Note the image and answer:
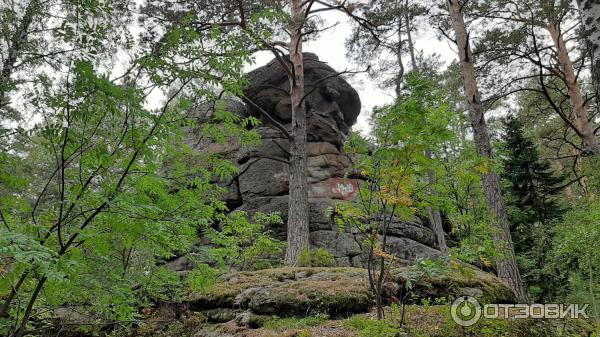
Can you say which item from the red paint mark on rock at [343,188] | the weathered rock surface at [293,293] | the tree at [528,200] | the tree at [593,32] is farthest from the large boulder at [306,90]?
the tree at [593,32]

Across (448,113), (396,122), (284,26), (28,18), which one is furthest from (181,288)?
(284,26)

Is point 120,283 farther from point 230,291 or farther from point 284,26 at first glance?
point 284,26

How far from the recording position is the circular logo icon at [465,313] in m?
3.79

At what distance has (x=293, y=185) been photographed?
9969 mm

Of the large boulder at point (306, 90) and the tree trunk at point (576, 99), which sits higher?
the large boulder at point (306, 90)

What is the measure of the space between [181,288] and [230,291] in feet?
2.89

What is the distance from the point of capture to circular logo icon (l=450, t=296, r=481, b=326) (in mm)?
3787

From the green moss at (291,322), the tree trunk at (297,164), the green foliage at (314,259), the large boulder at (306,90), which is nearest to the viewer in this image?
the green moss at (291,322)

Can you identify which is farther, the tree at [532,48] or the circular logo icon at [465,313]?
the tree at [532,48]

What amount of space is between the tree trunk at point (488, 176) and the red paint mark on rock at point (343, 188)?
6.62 m

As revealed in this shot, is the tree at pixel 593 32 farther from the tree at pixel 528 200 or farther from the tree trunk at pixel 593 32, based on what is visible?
the tree at pixel 528 200

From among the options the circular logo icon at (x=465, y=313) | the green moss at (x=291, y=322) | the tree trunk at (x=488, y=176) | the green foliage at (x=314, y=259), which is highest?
the tree trunk at (x=488, y=176)

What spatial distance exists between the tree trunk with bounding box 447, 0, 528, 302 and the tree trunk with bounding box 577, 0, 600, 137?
2894mm

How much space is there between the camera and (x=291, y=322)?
4.64 m
